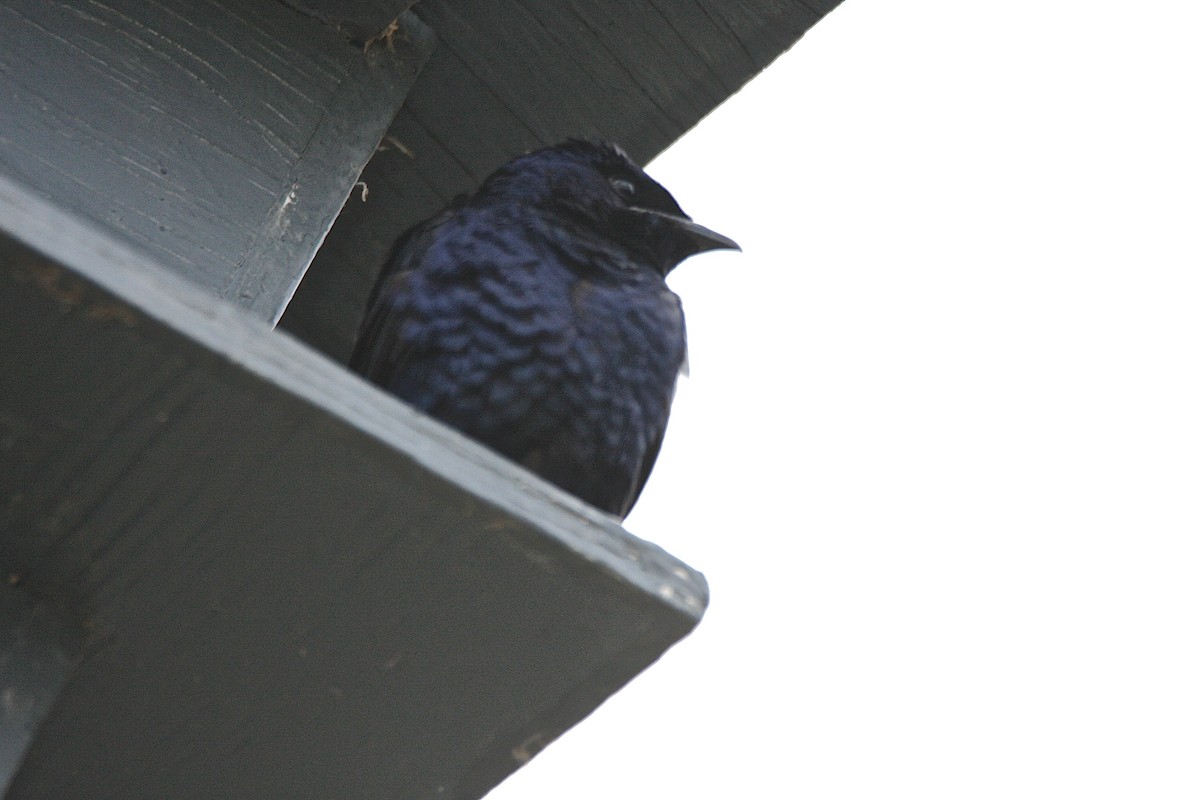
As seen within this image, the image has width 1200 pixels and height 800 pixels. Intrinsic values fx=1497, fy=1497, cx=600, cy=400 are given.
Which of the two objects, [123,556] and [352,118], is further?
[352,118]

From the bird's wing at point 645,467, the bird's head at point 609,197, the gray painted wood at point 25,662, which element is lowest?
the gray painted wood at point 25,662

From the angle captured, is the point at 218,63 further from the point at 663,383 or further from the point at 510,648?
the point at 510,648

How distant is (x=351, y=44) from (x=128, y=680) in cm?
102

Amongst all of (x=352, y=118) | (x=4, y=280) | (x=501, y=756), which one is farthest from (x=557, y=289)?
(x=4, y=280)

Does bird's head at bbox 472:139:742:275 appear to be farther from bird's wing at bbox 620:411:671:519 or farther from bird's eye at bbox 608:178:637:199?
bird's wing at bbox 620:411:671:519

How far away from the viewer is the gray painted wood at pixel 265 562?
884 mm

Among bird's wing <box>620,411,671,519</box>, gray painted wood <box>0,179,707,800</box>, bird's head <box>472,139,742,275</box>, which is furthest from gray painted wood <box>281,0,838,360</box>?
gray painted wood <box>0,179,707,800</box>

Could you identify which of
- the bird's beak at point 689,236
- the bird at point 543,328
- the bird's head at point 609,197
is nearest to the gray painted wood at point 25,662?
the bird at point 543,328

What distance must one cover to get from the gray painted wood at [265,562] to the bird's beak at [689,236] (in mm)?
989

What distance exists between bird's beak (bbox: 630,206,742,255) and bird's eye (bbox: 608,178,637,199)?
23 millimetres

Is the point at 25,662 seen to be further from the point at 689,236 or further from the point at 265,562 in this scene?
the point at 689,236

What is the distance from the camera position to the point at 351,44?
73.4 inches

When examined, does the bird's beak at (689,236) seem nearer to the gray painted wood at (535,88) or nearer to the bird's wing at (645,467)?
the gray painted wood at (535,88)

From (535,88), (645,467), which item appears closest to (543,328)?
(645,467)
